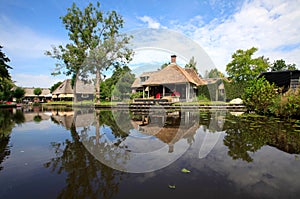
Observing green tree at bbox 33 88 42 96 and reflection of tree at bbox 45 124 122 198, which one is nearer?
reflection of tree at bbox 45 124 122 198

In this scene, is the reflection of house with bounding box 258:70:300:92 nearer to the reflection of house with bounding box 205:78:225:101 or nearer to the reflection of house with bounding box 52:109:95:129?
the reflection of house with bounding box 205:78:225:101

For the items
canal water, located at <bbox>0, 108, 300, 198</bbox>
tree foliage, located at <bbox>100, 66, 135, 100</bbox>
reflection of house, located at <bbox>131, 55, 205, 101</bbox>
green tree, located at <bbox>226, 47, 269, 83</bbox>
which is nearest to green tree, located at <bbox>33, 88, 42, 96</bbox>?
tree foliage, located at <bbox>100, 66, 135, 100</bbox>

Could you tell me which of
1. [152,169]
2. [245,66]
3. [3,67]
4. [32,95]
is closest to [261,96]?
[152,169]

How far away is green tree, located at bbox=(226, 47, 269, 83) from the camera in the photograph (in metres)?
27.8

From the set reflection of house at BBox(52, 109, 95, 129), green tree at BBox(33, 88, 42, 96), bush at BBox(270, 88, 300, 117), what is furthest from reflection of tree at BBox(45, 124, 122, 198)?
green tree at BBox(33, 88, 42, 96)

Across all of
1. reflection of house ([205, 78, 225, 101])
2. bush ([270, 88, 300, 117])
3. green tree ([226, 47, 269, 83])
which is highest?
green tree ([226, 47, 269, 83])

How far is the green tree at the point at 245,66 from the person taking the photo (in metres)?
27.8

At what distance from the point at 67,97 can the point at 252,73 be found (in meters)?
42.8

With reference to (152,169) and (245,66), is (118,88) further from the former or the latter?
(152,169)

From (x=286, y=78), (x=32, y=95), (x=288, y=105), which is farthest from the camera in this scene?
(x=32, y=95)

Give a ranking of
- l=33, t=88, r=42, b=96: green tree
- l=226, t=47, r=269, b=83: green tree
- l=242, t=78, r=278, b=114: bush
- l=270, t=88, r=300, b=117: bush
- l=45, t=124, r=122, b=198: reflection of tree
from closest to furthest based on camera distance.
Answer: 1. l=45, t=124, r=122, b=198: reflection of tree
2. l=270, t=88, r=300, b=117: bush
3. l=242, t=78, r=278, b=114: bush
4. l=226, t=47, r=269, b=83: green tree
5. l=33, t=88, r=42, b=96: green tree

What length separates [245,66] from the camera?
2830cm

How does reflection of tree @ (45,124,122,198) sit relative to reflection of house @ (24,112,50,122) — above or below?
below

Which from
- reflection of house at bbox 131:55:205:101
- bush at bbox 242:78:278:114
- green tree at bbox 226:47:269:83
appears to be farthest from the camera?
green tree at bbox 226:47:269:83
